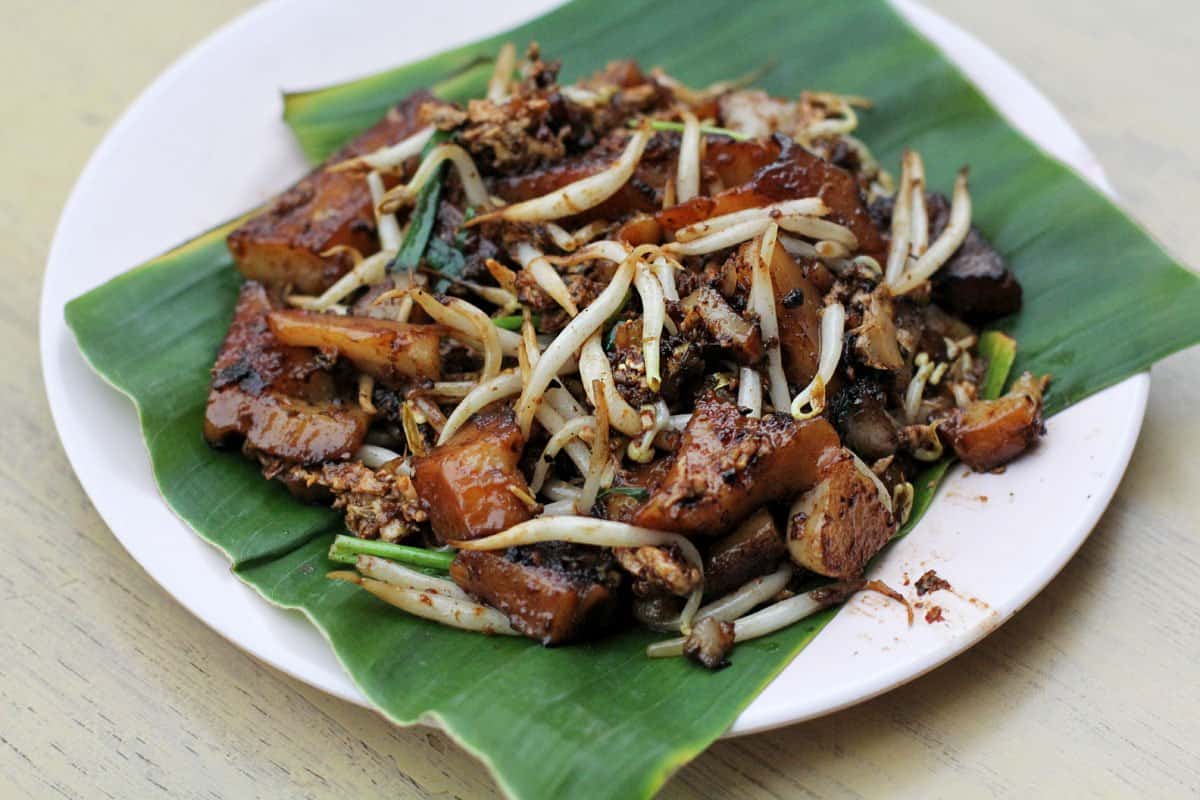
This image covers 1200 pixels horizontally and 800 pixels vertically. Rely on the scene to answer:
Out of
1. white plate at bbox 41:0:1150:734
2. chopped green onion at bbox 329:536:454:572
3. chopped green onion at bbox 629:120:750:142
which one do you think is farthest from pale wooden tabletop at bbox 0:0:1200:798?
chopped green onion at bbox 629:120:750:142

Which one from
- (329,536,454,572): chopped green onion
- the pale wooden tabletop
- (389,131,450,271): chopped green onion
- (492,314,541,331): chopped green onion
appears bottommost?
the pale wooden tabletop

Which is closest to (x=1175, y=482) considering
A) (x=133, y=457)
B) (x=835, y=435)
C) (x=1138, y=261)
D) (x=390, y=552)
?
(x=1138, y=261)

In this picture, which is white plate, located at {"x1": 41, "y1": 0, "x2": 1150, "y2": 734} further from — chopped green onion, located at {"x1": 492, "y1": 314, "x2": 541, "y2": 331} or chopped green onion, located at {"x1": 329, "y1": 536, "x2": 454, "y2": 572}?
chopped green onion, located at {"x1": 492, "y1": 314, "x2": 541, "y2": 331}

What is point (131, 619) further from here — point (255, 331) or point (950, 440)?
point (950, 440)

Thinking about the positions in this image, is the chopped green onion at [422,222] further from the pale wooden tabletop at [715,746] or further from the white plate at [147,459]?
the pale wooden tabletop at [715,746]

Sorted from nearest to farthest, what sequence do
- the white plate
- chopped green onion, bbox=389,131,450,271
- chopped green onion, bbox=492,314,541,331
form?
1. the white plate
2. chopped green onion, bbox=492,314,541,331
3. chopped green onion, bbox=389,131,450,271

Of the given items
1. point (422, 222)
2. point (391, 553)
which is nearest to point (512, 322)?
point (422, 222)

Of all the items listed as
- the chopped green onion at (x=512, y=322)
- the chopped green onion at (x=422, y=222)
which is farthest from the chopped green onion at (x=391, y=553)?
the chopped green onion at (x=422, y=222)
